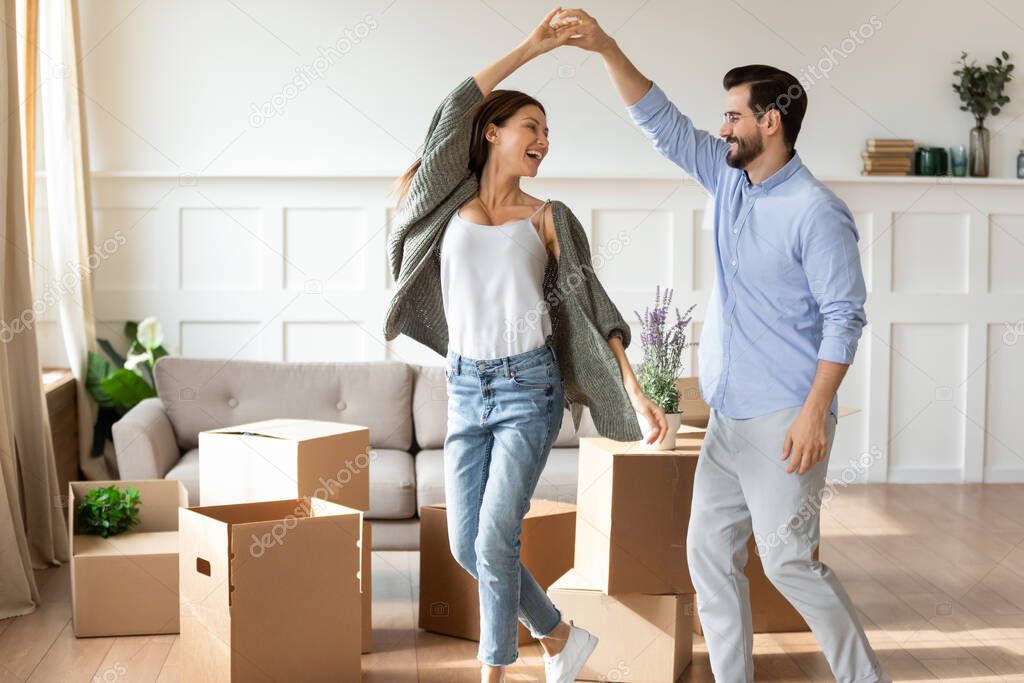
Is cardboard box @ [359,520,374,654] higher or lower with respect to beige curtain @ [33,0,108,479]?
lower

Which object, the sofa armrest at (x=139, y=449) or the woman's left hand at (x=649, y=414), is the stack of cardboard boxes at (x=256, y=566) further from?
the woman's left hand at (x=649, y=414)

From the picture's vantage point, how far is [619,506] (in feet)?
8.86

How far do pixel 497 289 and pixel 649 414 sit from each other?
0.44 metres

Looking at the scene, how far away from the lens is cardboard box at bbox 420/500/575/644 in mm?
3059

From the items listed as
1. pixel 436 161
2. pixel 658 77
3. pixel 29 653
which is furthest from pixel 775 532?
pixel 658 77

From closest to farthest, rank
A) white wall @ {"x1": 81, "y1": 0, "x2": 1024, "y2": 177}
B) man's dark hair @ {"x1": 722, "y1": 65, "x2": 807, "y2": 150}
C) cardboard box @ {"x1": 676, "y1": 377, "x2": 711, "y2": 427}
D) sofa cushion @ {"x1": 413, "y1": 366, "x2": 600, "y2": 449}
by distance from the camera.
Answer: man's dark hair @ {"x1": 722, "y1": 65, "x2": 807, "y2": 150}
cardboard box @ {"x1": 676, "y1": 377, "x2": 711, "y2": 427}
sofa cushion @ {"x1": 413, "y1": 366, "x2": 600, "y2": 449}
white wall @ {"x1": 81, "y1": 0, "x2": 1024, "y2": 177}

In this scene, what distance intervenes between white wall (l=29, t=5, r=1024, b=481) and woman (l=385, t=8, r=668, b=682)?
255cm

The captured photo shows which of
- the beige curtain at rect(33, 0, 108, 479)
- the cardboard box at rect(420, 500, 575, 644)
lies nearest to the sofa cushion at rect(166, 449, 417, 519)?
the cardboard box at rect(420, 500, 575, 644)

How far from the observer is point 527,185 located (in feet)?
16.1

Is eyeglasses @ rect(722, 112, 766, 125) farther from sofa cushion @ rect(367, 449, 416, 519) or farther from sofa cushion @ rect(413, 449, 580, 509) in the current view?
sofa cushion @ rect(367, 449, 416, 519)

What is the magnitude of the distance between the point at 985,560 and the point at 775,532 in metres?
2.15

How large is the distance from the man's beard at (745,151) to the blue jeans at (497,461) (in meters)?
0.57

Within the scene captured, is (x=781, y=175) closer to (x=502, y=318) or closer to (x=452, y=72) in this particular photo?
(x=502, y=318)

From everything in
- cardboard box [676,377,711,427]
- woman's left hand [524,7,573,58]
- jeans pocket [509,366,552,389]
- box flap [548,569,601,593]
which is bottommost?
box flap [548,569,601,593]
